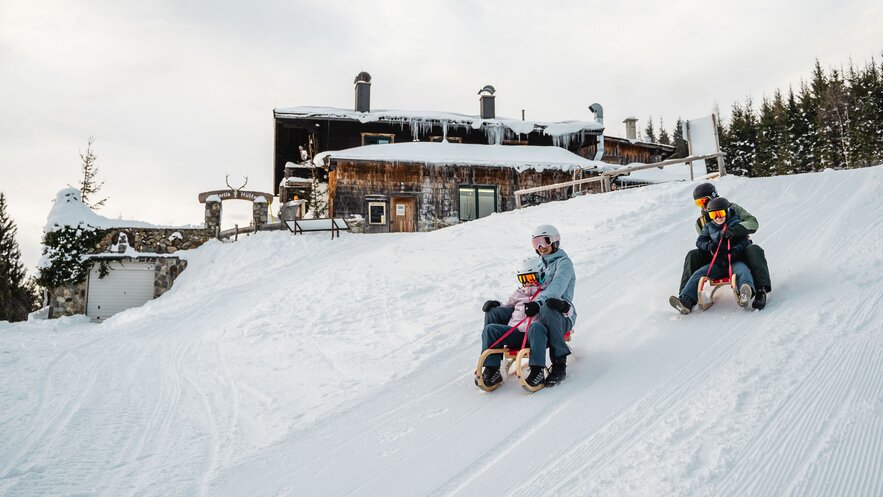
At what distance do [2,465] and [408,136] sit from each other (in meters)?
23.0

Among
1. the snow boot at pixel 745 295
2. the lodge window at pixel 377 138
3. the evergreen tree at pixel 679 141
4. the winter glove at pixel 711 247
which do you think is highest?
the evergreen tree at pixel 679 141

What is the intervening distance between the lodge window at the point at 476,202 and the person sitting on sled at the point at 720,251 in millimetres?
17421

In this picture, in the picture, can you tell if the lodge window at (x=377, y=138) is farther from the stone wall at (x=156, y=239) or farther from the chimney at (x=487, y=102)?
the stone wall at (x=156, y=239)

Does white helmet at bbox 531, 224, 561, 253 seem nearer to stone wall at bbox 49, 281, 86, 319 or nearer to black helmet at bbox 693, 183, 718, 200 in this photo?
black helmet at bbox 693, 183, 718, 200

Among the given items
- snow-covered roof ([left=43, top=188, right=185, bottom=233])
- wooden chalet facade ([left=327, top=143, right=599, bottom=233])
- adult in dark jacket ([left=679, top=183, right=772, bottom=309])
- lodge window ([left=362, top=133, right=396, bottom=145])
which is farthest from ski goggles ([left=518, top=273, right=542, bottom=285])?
lodge window ([left=362, top=133, right=396, bottom=145])

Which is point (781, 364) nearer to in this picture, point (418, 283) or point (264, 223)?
point (418, 283)

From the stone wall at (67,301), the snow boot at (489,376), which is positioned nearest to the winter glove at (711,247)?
the snow boot at (489,376)

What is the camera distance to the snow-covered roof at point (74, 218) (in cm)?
1741

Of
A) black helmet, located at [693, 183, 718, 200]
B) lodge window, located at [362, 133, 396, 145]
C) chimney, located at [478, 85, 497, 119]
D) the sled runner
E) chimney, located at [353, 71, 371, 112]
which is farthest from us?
chimney, located at [478, 85, 497, 119]

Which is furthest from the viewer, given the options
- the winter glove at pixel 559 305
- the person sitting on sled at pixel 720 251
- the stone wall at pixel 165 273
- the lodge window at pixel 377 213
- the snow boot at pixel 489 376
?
the lodge window at pixel 377 213

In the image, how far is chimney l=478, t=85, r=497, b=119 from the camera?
88.8 feet

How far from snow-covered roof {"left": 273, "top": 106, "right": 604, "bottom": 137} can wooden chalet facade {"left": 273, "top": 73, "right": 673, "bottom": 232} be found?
0.15ft

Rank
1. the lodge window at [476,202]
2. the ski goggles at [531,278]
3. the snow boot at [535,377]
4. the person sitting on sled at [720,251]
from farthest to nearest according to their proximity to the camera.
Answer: the lodge window at [476,202] → the person sitting on sled at [720,251] → the ski goggles at [531,278] → the snow boot at [535,377]

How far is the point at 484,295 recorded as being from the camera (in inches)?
322
